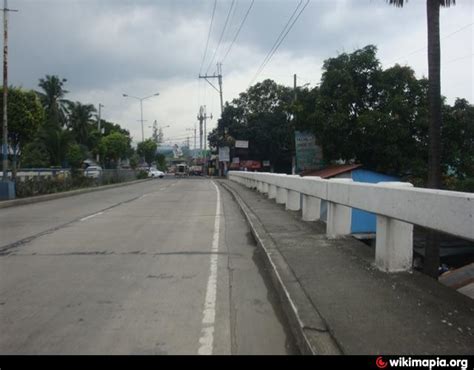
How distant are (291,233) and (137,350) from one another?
590cm

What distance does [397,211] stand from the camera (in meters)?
5.93

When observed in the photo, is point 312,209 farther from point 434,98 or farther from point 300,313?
point 300,313

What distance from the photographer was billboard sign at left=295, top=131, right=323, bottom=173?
30.2 metres

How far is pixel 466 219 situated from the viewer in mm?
4559

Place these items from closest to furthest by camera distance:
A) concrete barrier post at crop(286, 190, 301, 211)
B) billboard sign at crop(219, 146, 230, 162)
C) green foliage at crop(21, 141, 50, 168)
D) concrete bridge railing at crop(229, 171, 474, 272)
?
concrete bridge railing at crop(229, 171, 474, 272)
concrete barrier post at crop(286, 190, 301, 211)
green foliage at crop(21, 141, 50, 168)
billboard sign at crop(219, 146, 230, 162)

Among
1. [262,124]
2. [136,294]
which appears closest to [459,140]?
[136,294]

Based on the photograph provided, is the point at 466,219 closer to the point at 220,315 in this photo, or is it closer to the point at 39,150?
the point at 220,315

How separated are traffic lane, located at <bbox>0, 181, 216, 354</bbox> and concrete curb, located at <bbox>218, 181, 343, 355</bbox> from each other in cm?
A: 95

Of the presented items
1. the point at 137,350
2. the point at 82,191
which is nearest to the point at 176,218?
the point at 137,350

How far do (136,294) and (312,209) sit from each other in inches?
242

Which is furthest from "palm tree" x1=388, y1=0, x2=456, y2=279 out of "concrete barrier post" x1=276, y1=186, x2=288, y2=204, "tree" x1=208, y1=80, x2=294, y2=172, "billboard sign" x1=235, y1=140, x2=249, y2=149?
"billboard sign" x1=235, y1=140, x2=249, y2=149

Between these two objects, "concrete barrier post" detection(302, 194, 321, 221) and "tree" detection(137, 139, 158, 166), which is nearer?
"concrete barrier post" detection(302, 194, 321, 221)

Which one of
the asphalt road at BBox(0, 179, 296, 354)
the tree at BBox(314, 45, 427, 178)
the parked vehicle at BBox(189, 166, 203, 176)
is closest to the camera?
the asphalt road at BBox(0, 179, 296, 354)

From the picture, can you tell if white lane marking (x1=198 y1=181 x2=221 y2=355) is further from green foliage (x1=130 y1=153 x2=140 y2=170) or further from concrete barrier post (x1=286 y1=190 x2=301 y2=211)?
green foliage (x1=130 y1=153 x2=140 y2=170)
